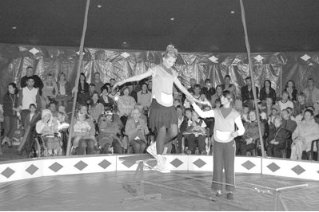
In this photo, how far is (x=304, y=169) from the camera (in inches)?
291

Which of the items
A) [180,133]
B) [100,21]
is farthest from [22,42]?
[180,133]

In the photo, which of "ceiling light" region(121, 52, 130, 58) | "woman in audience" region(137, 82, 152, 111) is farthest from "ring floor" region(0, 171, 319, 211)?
"ceiling light" region(121, 52, 130, 58)

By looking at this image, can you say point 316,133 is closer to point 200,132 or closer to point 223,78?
point 200,132

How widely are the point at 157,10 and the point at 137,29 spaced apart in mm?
1259

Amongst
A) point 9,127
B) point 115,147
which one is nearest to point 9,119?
point 9,127

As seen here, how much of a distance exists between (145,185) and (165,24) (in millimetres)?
4450

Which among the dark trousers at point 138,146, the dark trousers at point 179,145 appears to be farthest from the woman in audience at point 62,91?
the dark trousers at point 179,145

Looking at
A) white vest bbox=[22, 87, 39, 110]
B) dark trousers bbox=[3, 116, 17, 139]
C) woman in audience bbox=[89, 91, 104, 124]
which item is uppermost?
white vest bbox=[22, 87, 39, 110]

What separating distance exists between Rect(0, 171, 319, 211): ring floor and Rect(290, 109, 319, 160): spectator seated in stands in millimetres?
1242

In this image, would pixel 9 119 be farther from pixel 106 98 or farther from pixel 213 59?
pixel 213 59

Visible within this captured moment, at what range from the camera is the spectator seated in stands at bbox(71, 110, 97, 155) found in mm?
8172

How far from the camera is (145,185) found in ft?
21.7

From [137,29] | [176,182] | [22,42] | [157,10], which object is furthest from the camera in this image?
[22,42]

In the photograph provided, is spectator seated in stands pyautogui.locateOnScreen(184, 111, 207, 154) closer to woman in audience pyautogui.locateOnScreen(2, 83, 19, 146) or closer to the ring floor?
the ring floor
